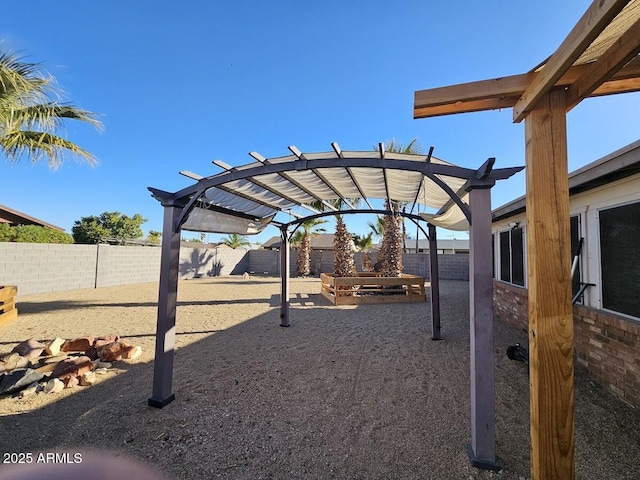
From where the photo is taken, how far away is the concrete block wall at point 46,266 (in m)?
9.05

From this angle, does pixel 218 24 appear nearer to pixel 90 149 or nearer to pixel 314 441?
pixel 90 149

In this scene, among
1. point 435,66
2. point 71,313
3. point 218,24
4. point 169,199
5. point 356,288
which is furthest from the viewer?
point 356,288

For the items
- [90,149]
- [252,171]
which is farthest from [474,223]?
[90,149]

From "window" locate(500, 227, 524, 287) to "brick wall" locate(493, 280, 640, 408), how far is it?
7.26 ft

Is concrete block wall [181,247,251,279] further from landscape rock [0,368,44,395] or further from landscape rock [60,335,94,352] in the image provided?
landscape rock [0,368,44,395]

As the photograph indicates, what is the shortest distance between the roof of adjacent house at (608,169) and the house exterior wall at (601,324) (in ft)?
0.29

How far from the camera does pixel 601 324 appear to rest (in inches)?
130

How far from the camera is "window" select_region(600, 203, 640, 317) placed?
9.78 feet

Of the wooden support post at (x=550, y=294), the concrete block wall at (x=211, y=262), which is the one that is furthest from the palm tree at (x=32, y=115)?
the concrete block wall at (x=211, y=262)

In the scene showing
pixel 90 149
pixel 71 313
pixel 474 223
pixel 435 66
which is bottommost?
pixel 71 313

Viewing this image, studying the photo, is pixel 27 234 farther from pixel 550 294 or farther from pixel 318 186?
pixel 550 294

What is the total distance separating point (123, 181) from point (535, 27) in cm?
2060

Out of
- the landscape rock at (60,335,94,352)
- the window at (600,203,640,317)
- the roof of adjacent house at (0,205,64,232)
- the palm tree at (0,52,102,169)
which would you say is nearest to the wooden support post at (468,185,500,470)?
the window at (600,203,640,317)

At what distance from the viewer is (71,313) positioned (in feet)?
23.4
